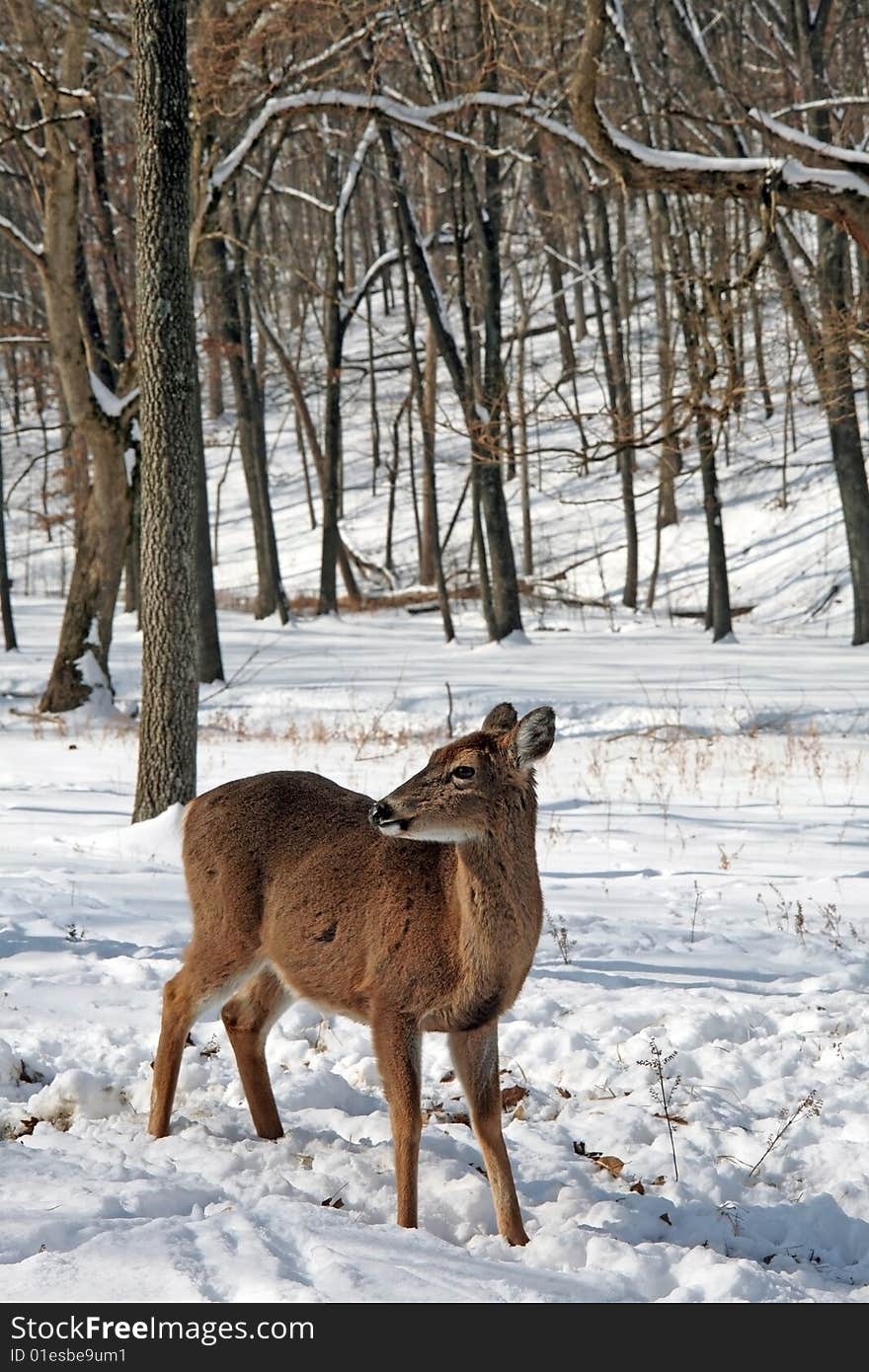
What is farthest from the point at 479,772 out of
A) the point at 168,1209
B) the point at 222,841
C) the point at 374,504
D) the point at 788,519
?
the point at 374,504

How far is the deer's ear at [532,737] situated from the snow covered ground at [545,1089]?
4.95ft

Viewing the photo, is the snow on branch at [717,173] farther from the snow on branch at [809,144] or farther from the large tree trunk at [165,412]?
the large tree trunk at [165,412]

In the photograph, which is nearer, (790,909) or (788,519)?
(790,909)

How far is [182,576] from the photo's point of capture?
32.2 feet

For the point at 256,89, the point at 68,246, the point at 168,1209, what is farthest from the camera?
the point at 68,246

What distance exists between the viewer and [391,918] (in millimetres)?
4527

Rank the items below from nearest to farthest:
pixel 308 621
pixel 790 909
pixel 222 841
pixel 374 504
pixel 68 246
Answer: pixel 222 841, pixel 790 909, pixel 68 246, pixel 308 621, pixel 374 504

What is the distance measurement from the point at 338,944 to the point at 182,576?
565 cm

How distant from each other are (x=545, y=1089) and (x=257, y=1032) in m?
1.33

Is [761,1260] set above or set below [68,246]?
below

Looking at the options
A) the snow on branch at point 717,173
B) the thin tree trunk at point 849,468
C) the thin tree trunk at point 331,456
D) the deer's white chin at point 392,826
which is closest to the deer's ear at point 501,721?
the deer's white chin at point 392,826

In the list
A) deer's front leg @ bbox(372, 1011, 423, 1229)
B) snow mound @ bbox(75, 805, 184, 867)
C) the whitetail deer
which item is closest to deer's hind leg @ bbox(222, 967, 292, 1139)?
the whitetail deer

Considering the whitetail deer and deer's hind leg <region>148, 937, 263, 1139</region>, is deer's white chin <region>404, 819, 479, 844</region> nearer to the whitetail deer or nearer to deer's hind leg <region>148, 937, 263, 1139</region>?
the whitetail deer
